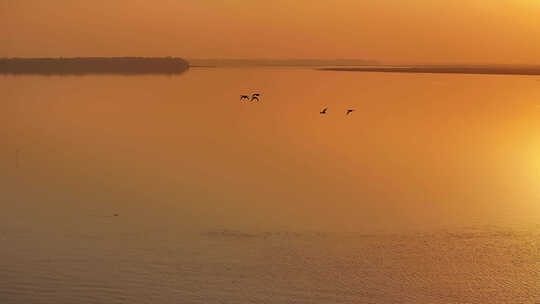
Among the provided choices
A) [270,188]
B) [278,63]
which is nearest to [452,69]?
[278,63]

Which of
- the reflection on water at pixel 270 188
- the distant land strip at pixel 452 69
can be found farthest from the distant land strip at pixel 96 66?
the distant land strip at pixel 452 69

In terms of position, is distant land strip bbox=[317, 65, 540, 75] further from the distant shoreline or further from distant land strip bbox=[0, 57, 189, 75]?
distant land strip bbox=[0, 57, 189, 75]

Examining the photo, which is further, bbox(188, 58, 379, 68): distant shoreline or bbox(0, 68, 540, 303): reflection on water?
bbox(188, 58, 379, 68): distant shoreline

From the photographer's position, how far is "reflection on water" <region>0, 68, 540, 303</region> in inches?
88.0

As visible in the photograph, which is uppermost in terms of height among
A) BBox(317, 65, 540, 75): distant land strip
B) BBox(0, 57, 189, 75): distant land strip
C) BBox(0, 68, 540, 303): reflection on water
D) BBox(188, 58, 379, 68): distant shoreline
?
BBox(317, 65, 540, 75): distant land strip

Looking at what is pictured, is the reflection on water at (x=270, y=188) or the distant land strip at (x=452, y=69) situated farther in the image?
the distant land strip at (x=452, y=69)

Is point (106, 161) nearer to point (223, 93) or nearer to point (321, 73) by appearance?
point (223, 93)

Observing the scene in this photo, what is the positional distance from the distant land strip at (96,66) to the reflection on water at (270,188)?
0.12 m

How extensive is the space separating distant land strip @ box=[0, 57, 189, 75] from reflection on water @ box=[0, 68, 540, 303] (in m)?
0.12

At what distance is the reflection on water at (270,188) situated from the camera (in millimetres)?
2234

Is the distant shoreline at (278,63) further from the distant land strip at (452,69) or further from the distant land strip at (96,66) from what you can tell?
the distant land strip at (96,66)

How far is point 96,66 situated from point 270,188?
92.5 inches

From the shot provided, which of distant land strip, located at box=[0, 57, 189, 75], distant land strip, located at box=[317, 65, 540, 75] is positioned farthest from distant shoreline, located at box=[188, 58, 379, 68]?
distant land strip, located at box=[0, 57, 189, 75]

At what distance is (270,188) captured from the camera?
115 inches
